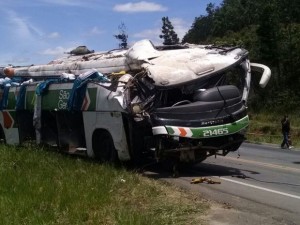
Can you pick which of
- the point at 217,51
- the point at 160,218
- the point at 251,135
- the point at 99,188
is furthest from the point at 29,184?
the point at 251,135

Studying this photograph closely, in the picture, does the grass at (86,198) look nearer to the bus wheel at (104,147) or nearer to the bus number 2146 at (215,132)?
the bus wheel at (104,147)

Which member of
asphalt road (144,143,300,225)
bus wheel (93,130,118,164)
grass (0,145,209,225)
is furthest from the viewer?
bus wheel (93,130,118,164)

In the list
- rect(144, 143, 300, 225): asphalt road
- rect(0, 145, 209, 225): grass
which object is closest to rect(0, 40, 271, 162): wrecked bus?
rect(144, 143, 300, 225): asphalt road

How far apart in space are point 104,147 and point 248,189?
3.81 meters

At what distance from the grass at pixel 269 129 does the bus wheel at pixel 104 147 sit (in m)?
16.1

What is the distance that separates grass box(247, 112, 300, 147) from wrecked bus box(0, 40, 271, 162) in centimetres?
1540

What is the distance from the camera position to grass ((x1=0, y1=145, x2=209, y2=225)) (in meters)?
7.36

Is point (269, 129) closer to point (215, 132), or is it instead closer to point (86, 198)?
point (215, 132)

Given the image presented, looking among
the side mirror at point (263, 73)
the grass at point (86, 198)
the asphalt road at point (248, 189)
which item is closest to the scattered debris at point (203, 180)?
the asphalt road at point (248, 189)

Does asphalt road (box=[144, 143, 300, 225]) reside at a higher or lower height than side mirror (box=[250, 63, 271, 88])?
lower

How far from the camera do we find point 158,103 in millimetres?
11734

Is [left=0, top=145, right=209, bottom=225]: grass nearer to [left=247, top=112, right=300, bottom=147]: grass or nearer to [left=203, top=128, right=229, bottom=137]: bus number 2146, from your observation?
[left=203, top=128, right=229, bottom=137]: bus number 2146

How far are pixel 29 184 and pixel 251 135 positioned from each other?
24.5 metres

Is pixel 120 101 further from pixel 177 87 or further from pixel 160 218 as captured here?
pixel 160 218
